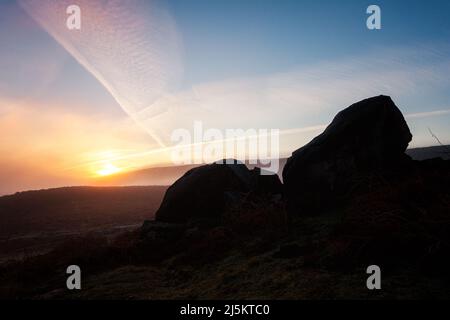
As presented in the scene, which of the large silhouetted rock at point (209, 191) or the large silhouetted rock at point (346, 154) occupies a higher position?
the large silhouetted rock at point (346, 154)

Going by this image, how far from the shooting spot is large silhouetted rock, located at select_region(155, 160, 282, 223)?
13.4 m

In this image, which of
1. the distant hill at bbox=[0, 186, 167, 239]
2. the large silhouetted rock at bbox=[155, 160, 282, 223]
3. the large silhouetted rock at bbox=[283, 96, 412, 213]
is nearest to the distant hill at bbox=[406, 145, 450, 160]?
the large silhouetted rock at bbox=[283, 96, 412, 213]

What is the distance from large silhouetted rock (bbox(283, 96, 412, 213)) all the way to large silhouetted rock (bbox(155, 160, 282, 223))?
8.52 feet

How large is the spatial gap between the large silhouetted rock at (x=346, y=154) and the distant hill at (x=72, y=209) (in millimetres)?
17294

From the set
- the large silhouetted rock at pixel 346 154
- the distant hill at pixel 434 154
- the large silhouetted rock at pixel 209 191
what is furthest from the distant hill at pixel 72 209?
the distant hill at pixel 434 154

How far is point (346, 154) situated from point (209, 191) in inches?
219

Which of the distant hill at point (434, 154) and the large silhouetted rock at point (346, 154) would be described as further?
the large silhouetted rock at point (346, 154)

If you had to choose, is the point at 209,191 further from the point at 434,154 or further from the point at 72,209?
the point at 434,154

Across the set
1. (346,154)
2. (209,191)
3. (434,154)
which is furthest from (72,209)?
(434,154)

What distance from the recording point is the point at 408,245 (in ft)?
19.5

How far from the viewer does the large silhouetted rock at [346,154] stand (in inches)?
409

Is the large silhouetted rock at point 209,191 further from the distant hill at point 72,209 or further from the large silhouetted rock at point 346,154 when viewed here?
the distant hill at point 72,209

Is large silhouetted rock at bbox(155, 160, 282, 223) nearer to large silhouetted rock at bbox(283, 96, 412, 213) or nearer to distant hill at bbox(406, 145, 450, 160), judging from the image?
large silhouetted rock at bbox(283, 96, 412, 213)

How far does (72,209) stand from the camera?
111ft
